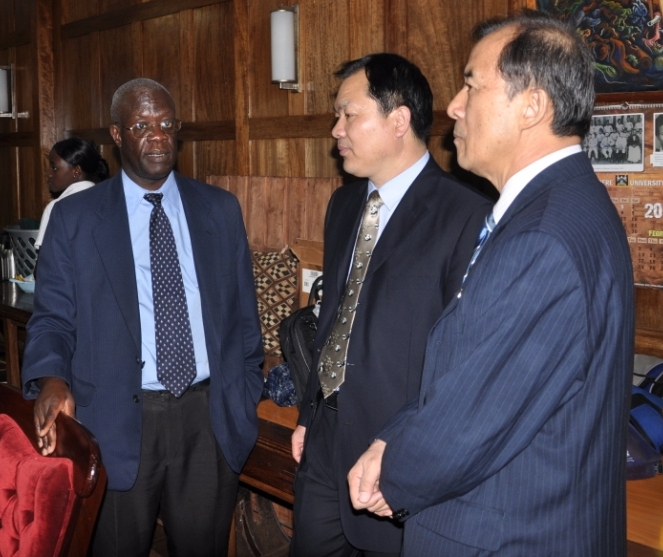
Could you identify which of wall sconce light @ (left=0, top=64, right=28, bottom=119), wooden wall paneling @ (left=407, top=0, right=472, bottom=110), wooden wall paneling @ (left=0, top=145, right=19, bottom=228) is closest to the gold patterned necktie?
wooden wall paneling @ (left=407, top=0, right=472, bottom=110)

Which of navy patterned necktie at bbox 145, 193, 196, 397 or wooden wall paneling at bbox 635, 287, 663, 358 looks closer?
navy patterned necktie at bbox 145, 193, 196, 397

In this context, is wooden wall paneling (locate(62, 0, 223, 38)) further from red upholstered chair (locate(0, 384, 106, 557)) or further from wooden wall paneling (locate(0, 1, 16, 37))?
red upholstered chair (locate(0, 384, 106, 557))

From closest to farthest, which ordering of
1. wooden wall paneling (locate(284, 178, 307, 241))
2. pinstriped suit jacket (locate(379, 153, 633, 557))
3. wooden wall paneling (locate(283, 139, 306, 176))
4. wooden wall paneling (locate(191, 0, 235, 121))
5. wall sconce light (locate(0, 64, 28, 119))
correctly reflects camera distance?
1. pinstriped suit jacket (locate(379, 153, 633, 557))
2. wooden wall paneling (locate(284, 178, 307, 241))
3. wooden wall paneling (locate(283, 139, 306, 176))
4. wooden wall paneling (locate(191, 0, 235, 121))
5. wall sconce light (locate(0, 64, 28, 119))

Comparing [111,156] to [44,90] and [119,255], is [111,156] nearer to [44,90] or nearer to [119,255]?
[44,90]

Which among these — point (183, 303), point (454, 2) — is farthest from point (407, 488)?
point (454, 2)

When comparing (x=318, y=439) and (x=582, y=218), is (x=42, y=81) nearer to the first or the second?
(x=318, y=439)

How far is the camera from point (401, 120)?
1.97 m

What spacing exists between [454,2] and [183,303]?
158cm

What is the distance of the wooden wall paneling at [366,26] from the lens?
3.17m

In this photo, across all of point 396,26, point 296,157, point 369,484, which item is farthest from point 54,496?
point 296,157

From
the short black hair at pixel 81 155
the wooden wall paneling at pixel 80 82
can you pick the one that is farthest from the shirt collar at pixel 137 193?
the wooden wall paneling at pixel 80 82

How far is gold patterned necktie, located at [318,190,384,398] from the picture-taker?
189 cm

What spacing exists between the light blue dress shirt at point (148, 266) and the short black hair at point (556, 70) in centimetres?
Result: 116

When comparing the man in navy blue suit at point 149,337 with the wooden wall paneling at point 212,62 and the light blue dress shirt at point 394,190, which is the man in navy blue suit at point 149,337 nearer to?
the light blue dress shirt at point 394,190
